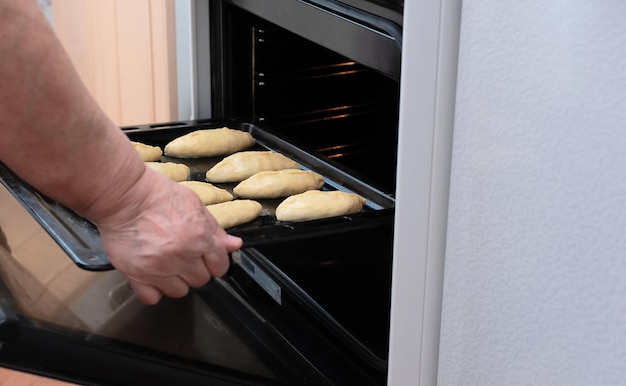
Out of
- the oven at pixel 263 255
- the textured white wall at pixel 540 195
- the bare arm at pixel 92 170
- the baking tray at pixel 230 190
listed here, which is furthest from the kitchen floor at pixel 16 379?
the textured white wall at pixel 540 195

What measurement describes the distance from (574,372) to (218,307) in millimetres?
509

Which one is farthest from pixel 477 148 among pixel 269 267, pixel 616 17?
pixel 269 267

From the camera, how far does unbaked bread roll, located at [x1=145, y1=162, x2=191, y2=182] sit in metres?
1.19

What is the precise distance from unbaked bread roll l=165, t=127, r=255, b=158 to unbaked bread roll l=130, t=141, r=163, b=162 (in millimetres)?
17

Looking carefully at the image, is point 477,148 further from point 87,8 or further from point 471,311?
point 87,8

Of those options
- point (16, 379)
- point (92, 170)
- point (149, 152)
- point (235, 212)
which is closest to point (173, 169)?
point (149, 152)

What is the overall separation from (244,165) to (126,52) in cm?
41

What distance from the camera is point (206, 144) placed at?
1259mm

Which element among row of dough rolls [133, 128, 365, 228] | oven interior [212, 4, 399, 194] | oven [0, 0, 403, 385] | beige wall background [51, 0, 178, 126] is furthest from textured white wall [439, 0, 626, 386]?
beige wall background [51, 0, 178, 126]

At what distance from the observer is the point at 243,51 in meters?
1.34

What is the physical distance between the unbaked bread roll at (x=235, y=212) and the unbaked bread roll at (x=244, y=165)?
127 millimetres

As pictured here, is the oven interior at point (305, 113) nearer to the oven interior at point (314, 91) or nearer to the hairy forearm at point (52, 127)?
the oven interior at point (314, 91)

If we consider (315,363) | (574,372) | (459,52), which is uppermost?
(459,52)

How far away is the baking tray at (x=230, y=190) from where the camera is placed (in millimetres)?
867
